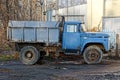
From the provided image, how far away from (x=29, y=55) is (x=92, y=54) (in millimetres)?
3647

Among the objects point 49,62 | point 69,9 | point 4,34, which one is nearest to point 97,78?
point 49,62

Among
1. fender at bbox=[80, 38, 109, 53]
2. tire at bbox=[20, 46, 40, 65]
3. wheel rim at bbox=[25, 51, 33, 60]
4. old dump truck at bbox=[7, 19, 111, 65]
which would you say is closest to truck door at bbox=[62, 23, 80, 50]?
old dump truck at bbox=[7, 19, 111, 65]

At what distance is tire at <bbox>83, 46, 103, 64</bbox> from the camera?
22.8 m

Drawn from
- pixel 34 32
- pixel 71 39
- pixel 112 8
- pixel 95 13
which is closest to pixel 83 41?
pixel 71 39

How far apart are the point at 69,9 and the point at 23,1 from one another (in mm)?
14073

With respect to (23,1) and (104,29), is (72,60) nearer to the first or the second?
(104,29)

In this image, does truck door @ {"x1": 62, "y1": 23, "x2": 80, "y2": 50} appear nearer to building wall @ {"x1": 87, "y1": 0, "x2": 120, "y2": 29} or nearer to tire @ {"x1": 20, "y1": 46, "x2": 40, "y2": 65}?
tire @ {"x1": 20, "y1": 46, "x2": 40, "y2": 65}

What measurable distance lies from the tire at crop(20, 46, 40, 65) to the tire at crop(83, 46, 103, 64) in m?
2.77

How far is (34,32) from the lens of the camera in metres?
22.6

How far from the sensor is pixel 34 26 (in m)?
22.6

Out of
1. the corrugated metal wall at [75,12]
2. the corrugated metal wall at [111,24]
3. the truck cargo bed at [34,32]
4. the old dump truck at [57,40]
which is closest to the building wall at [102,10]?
the corrugated metal wall at [111,24]

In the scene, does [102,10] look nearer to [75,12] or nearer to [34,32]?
[75,12]

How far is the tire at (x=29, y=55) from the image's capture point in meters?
22.8

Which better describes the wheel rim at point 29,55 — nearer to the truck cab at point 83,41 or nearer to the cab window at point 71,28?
the truck cab at point 83,41
